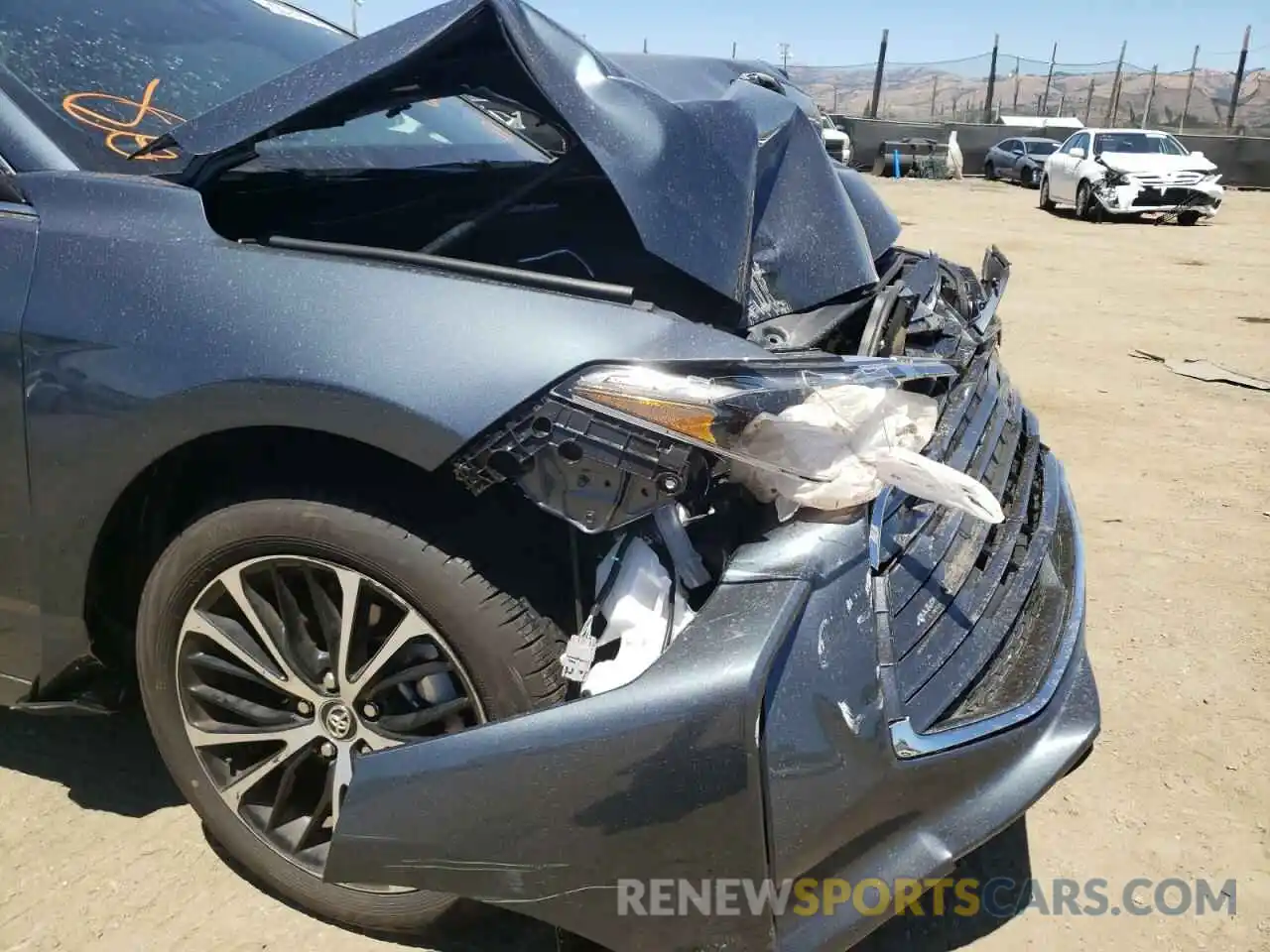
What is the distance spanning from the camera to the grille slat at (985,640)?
175 centimetres

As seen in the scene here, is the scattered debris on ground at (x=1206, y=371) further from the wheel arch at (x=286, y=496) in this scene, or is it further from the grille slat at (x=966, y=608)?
the wheel arch at (x=286, y=496)

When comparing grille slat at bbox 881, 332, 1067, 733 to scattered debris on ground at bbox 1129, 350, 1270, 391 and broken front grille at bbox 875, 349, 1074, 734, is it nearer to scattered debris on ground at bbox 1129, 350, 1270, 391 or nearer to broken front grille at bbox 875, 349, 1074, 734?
broken front grille at bbox 875, 349, 1074, 734

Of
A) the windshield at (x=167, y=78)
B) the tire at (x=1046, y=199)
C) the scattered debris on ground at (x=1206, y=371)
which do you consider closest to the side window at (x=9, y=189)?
the windshield at (x=167, y=78)

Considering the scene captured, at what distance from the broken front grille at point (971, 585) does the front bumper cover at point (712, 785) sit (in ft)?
0.29

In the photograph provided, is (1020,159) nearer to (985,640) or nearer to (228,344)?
(985,640)

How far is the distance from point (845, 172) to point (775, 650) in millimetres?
2087

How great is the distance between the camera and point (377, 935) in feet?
6.65

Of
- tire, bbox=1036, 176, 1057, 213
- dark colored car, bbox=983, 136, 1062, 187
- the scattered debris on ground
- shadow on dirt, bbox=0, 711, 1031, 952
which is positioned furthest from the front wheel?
shadow on dirt, bbox=0, 711, 1031, 952

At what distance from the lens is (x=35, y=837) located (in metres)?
2.30

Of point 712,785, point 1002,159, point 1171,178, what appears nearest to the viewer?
point 712,785

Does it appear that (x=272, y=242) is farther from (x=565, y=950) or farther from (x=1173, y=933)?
(x=1173, y=933)

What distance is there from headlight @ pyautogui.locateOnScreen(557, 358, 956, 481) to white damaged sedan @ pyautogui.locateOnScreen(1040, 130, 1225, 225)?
1697cm

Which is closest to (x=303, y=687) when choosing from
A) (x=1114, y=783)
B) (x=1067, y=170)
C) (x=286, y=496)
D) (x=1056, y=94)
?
(x=286, y=496)

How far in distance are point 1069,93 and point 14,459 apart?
44120 mm
